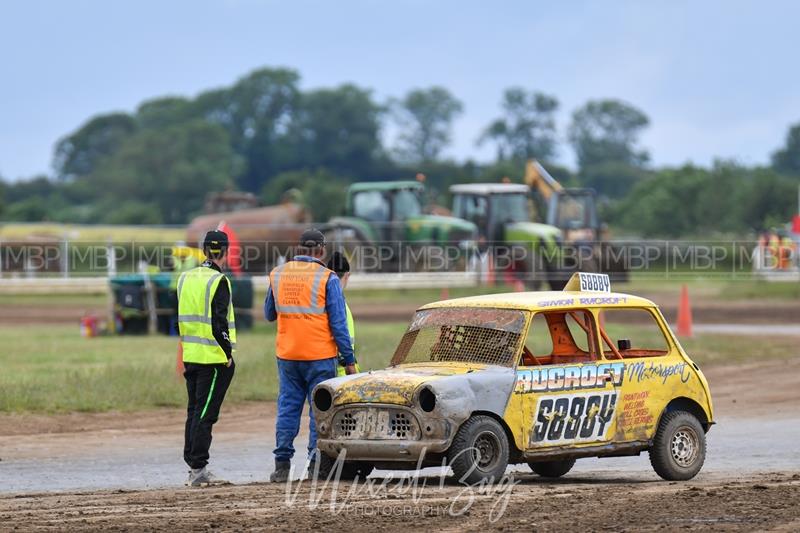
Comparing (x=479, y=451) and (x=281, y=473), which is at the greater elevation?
(x=479, y=451)

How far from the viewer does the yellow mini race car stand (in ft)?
32.6

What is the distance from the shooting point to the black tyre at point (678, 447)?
1091 cm

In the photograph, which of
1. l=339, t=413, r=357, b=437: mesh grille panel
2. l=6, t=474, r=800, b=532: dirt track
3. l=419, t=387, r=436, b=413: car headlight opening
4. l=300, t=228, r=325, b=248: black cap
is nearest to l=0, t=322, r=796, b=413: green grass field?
l=300, t=228, r=325, b=248: black cap

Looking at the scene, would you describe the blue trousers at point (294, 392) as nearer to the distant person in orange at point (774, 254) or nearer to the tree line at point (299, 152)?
the distant person in orange at point (774, 254)

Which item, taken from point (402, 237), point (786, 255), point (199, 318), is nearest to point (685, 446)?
point (199, 318)

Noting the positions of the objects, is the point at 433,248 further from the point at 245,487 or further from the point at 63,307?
the point at 245,487

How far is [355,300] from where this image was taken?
39.4 m

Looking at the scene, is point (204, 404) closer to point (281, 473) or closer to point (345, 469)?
point (281, 473)

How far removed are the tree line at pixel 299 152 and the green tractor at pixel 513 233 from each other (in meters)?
45.1

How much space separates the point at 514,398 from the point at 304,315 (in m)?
1.82

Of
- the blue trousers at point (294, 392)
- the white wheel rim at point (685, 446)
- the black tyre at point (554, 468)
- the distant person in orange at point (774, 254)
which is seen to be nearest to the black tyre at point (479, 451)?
the black tyre at point (554, 468)

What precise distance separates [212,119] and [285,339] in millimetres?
134162

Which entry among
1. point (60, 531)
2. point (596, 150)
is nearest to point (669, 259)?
point (60, 531)

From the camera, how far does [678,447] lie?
11055mm
